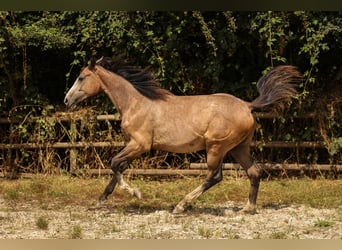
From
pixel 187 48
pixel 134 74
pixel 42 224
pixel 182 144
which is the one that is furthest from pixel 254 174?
pixel 187 48

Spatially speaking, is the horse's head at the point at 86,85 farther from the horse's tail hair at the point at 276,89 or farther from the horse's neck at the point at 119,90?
the horse's tail hair at the point at 276,89

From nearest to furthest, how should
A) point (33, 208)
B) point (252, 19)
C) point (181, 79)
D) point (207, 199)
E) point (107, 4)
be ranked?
point (107, 4)
point (33, 208)
point (207, 199)
point (252, 19)
point (181, 79)

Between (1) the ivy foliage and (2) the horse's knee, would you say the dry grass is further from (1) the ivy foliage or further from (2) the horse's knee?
(1) the ivy foliage

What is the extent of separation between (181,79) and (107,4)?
8197mm

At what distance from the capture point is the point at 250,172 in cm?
609

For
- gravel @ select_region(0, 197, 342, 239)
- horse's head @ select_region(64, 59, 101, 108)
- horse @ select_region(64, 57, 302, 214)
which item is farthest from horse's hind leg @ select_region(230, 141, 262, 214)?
horse's head @ select_region(64, 59, 101, 108)

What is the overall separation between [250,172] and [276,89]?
3.30 feet

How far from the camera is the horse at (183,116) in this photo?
232 inches

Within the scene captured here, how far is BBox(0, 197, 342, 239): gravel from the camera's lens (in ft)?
15.3

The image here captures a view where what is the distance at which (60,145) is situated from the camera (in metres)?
8.74

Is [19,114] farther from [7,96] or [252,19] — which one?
[252,19]

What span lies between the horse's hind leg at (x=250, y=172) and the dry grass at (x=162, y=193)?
0.64 meters

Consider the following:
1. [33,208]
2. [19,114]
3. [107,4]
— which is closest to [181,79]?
[19,114]

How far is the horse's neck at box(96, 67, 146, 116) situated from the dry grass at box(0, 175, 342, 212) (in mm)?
1264
